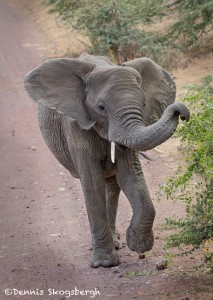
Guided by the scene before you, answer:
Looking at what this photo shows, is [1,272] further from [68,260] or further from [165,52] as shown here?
[165,52]

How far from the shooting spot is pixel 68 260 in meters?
9.05

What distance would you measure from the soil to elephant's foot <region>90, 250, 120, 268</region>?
0.09 meters

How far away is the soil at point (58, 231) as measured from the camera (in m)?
8.07

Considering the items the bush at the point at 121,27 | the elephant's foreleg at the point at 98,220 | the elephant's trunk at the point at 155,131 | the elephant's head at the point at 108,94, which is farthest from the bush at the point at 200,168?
the bush at the point at 121,27

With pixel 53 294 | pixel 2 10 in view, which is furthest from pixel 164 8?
pixel 53 294

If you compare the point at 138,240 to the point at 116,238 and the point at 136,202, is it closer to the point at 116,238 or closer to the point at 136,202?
the point at 136,202

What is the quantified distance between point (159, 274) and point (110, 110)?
1.78m

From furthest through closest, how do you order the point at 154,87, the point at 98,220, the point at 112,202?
the point at 112,202 < the point at 154,87 < the point at 98,220

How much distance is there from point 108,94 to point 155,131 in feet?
3.27

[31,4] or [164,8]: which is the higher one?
[164,8]

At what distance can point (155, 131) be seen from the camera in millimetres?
7441

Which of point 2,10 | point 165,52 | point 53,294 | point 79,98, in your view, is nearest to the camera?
point 53,294

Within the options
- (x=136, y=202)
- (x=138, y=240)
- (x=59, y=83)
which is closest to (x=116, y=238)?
(x=138, y=240)

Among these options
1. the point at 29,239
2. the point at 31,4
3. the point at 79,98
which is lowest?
the point at 31,4
